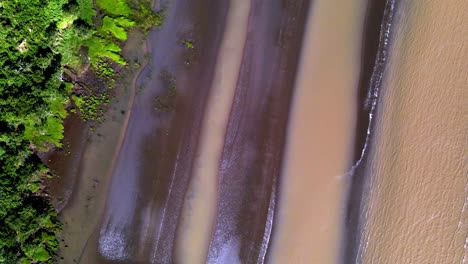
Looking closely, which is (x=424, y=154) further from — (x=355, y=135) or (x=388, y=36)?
(x=388, y=36)

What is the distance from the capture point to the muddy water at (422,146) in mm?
7934

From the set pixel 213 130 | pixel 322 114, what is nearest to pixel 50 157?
pixel 213 130

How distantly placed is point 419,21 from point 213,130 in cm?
473

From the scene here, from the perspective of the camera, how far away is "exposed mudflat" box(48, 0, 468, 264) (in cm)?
802

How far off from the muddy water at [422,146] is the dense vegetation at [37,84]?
5100 millimetres

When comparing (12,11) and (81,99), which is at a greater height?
(12,11)

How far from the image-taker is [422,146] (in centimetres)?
806

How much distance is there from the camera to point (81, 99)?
7879mm

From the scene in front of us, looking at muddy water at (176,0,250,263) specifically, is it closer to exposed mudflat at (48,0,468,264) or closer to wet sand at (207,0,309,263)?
exposed mudflat at (48,0,468,264)

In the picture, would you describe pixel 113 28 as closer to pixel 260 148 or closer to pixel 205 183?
pixel 205 183

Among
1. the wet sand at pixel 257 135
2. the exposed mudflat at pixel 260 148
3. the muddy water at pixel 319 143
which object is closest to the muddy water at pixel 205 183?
the exposed mudflat at pixel 260 148

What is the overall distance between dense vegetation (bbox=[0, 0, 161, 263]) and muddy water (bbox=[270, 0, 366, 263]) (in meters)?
3.30

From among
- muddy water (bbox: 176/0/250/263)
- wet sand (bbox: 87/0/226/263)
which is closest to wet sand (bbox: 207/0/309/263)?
muddy water (bbox: 176/0/250/263)

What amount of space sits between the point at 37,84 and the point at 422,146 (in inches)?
294
